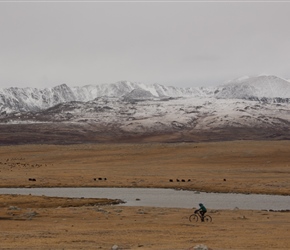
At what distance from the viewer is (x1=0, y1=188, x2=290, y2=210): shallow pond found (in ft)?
170

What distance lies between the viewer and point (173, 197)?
59500 mm

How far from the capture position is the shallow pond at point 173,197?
51.8 meters

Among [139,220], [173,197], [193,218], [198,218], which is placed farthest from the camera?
[173,197]

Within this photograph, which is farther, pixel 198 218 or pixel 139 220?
pixel 198 218

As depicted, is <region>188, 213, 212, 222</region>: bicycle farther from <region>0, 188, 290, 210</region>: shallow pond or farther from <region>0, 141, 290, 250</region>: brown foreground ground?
<region>0, 188, 290, 210</region>: shallow pond

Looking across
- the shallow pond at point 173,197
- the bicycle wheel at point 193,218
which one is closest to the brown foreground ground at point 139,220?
the bicycle wheel at point 193,218

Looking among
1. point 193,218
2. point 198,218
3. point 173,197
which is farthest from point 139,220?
point 173,197

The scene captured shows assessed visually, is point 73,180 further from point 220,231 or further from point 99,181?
point 220,231

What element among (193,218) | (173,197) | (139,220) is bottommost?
(173,197)

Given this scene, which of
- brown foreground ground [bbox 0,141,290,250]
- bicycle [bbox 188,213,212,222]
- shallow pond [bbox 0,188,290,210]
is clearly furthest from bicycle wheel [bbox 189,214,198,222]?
shallow pond [bbox 0,188,290,210]

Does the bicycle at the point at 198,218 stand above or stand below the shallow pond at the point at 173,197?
above

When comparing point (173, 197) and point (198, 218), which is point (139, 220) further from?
point (173, 197)

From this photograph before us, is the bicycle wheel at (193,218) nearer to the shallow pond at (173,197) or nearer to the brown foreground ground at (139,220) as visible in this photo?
the brown foreground ground at (139,220)

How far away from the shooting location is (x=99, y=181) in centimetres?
7919
